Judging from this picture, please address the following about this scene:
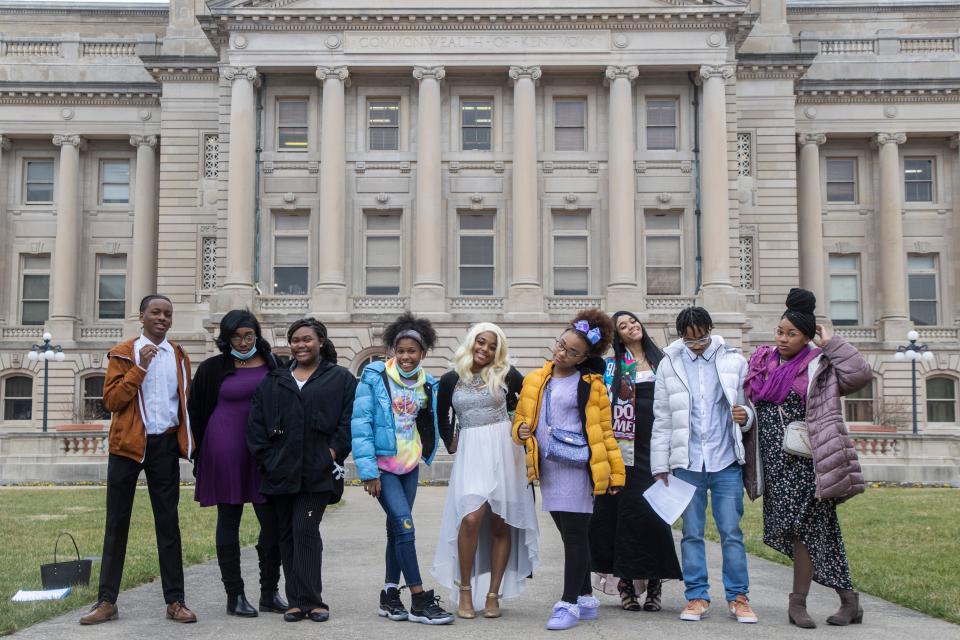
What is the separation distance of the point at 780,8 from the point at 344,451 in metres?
39.6

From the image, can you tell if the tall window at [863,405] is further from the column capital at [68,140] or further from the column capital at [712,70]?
the column capital at [68,140]

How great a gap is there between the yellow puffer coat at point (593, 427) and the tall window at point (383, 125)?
1221 inches

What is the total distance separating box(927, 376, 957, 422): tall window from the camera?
153 ft

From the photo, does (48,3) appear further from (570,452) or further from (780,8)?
(570,452)

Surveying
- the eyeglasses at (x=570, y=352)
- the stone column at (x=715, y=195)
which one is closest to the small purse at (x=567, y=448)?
the eyeglasses at (x=570, y=352)

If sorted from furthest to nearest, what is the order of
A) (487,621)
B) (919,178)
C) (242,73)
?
(919,178) < (242,73) < (487,621)

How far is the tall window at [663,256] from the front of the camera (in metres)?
38.8

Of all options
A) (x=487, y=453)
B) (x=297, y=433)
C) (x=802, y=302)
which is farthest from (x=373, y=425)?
(x=802, y=302)

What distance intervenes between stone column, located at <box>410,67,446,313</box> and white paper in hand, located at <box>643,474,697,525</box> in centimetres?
2792

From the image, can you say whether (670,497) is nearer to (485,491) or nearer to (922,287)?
(485,491)

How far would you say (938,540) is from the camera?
1538 cm

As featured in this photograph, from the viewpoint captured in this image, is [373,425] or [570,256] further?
[570,256]

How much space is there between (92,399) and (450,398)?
4068cm

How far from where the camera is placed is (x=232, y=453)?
946 cm
